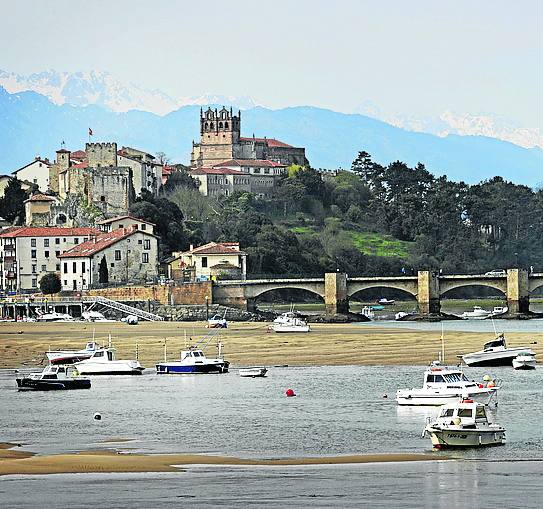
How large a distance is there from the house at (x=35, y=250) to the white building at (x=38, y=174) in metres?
34.0

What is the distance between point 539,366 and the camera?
64.2 metres

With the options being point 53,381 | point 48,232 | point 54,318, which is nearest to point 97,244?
point 48,232

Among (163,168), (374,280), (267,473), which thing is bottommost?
(267,473)

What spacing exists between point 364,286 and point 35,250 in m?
36.2

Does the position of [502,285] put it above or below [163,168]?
below

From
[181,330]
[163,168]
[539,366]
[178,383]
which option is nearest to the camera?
[178,383]

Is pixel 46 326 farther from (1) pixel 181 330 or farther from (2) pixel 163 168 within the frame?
(2) pixel 163 168

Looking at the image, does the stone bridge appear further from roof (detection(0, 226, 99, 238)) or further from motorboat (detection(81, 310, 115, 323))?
roof (detection(0, 226, 99, 238))

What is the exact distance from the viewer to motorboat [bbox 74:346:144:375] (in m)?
62.0

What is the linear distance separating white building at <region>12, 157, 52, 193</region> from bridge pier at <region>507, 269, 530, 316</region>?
235 ft

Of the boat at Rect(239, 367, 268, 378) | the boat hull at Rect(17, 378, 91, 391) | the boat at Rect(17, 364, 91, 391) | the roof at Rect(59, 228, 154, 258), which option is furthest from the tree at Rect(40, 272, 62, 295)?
the boat hull at Rect(17, 378, 91, 391)

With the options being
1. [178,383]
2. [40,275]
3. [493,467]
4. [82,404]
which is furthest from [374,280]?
[493,467]

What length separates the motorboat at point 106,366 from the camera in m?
62.0

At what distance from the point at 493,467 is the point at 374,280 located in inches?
3849
